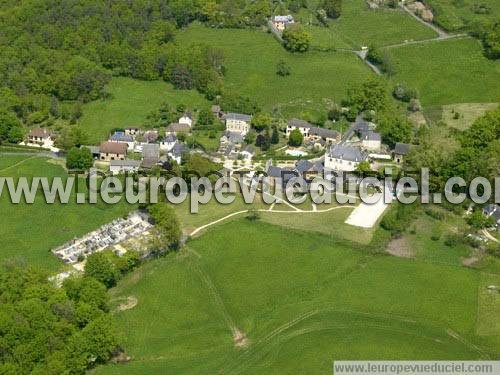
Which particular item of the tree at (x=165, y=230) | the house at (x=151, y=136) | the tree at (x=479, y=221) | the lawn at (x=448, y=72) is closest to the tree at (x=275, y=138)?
the house at (x=151, y=136)

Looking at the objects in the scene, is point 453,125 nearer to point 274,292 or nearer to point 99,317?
point 274,292

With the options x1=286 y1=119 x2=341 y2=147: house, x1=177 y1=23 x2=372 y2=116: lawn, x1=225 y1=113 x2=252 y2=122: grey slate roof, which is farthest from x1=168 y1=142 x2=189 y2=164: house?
x1=177 y1=23 x2=372 y2=116: lawn

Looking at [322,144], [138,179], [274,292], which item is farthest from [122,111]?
[274,292]

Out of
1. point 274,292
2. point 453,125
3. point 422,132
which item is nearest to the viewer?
point 274,292

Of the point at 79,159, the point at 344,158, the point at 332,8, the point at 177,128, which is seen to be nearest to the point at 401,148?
the point at 344,158

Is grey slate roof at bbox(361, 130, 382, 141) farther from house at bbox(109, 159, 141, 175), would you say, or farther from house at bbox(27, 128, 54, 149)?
house at bbox(27, 128, 54, 149)

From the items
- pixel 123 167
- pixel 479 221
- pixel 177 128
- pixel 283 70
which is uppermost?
pixel 283 70

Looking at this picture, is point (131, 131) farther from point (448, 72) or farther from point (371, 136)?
point (448, 72)
